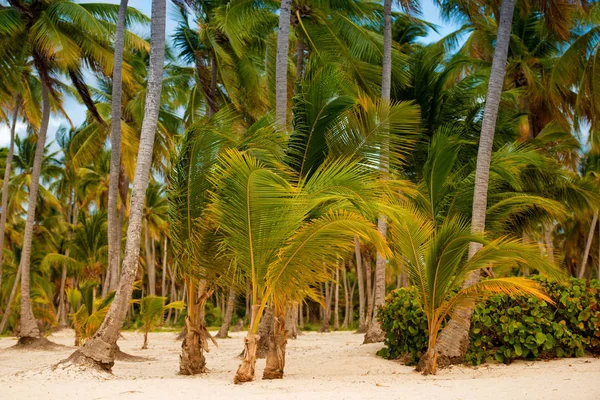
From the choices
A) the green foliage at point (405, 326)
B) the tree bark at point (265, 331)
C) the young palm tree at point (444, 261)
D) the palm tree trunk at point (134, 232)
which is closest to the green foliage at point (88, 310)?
the tree bark at point (265, 331)

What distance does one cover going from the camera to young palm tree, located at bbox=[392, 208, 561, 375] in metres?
8.12

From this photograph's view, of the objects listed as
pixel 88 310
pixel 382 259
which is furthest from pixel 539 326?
pixel 88 310

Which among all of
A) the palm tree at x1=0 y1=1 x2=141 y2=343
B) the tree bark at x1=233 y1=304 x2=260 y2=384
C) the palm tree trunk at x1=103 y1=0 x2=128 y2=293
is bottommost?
the tree bark at x1=233 y1=304 x2=260 y2=384

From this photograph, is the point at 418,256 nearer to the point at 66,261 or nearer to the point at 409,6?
the point at 409,6

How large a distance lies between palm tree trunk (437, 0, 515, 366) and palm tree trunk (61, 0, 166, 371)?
4.80 meters

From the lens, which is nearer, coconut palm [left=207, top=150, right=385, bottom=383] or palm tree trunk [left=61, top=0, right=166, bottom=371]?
coconut palm [left=207, top=150, right=385, bottom=383]

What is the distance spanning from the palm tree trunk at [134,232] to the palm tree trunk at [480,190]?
4.80m

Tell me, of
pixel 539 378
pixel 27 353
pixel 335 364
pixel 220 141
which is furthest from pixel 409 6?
pixel 27 353

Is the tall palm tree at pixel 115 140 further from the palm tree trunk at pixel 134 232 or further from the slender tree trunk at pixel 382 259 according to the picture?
the slender tree trunk at pixel 382 259

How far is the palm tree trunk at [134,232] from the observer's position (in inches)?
337

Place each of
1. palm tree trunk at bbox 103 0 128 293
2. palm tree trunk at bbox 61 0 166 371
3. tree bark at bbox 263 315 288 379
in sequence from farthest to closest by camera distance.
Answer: palm tree trunk at bbox 103 0 128 293 → palm tree trunk at bbox 61 0 166 371 → tree bark at bbox 263 315 288 379

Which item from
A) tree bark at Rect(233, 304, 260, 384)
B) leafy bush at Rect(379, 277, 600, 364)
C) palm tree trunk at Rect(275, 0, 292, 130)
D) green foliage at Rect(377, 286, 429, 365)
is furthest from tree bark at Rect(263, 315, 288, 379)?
palm tree trunk at Rect(275, 0, 292, 130)

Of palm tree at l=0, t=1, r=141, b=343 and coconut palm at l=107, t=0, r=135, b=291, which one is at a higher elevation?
palm tree at l=0, t=1, r=141, b=343

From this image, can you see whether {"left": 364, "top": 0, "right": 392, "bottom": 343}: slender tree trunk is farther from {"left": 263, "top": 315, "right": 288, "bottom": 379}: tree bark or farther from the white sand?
{"left": 263, "top": 315, "right": 288, "bottom": 379}: tree bark
